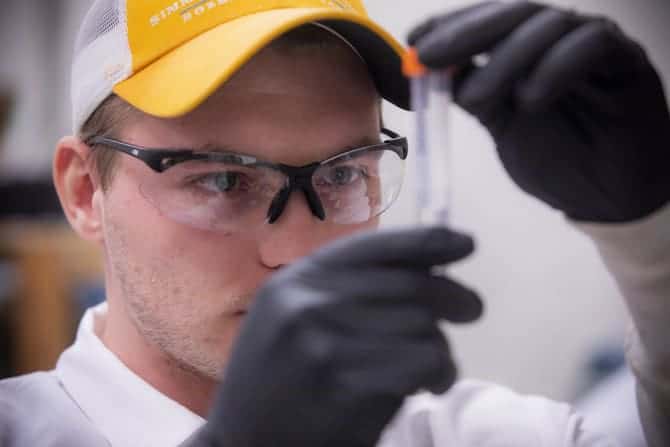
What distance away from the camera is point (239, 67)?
0.91 metres

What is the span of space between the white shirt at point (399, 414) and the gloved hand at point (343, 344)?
33cm

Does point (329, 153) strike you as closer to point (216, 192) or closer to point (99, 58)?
point (216, 192)

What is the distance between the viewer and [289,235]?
986mm

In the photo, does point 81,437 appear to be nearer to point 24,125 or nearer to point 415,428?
point 415,428

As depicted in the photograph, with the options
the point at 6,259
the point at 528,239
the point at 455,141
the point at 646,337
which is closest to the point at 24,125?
the point at 6,259

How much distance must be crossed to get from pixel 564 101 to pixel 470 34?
166mm

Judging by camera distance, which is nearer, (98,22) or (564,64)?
(564,64)

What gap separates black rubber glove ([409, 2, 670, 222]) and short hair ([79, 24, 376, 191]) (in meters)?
0.33

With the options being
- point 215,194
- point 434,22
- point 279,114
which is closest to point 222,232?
point 215,194

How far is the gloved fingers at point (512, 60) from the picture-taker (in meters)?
0.71

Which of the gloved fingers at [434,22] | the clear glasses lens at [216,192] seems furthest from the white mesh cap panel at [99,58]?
the gloved fingers at [434,22]

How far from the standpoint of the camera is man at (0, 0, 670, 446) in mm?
683

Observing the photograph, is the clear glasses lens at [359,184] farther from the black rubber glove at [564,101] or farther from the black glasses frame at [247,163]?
the black rubber glove at [564,101]

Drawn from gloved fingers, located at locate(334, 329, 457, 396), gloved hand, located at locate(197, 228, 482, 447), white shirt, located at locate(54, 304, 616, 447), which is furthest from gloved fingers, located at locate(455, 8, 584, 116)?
white shirt, located at locate(54, 304, 616, 447)
